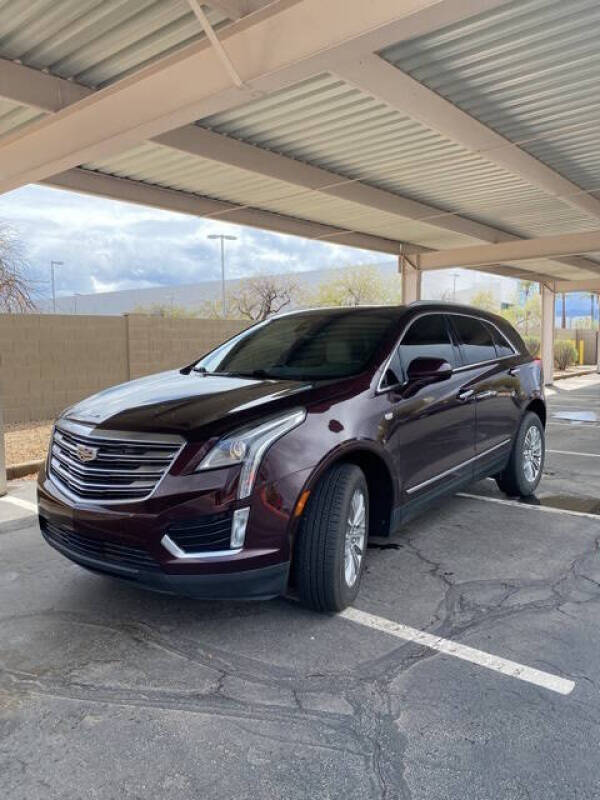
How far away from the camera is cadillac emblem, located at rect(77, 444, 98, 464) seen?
3334 mm

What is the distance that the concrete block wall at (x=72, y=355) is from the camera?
10.4 meters

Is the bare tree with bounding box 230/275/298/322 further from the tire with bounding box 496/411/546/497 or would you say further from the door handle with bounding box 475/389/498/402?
the door handle with bounding box 475/389/498/402

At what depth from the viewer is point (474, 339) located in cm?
546

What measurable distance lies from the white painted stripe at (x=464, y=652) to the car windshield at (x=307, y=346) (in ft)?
4.70

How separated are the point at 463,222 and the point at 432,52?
8.03 m

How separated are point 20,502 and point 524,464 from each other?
4866 millimetres

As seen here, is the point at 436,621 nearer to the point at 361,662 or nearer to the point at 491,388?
the point at 361,662

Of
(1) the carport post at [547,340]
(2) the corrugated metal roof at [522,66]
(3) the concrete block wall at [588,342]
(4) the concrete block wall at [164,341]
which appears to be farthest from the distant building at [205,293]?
(2) the corrugated metal roof at [522,66]

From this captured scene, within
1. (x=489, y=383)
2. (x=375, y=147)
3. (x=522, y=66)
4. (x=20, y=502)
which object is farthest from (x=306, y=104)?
(x=20, y=502)

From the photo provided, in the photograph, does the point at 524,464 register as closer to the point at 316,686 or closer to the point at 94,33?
the point at 316,686

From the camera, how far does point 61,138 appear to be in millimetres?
5945

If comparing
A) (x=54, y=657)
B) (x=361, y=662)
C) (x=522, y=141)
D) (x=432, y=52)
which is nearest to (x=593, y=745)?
(x=361, y=662)

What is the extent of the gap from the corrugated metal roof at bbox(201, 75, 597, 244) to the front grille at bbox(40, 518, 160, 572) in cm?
497

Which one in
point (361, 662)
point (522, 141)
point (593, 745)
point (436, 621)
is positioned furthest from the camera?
point (522, 141)
